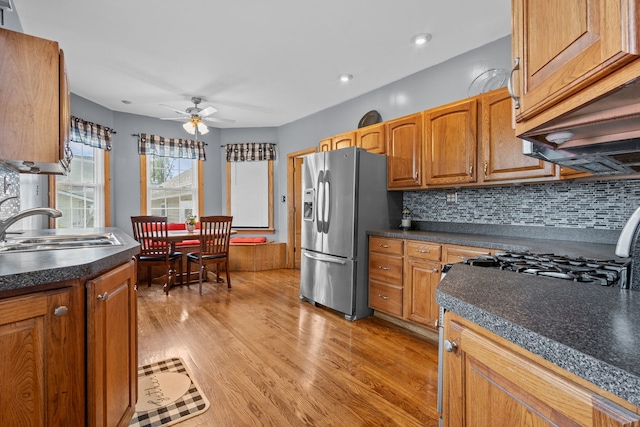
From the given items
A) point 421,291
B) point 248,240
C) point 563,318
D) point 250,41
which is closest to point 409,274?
point 421,291

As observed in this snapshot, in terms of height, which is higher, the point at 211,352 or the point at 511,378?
the point at 511,378

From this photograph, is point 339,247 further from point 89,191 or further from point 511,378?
point 89,191

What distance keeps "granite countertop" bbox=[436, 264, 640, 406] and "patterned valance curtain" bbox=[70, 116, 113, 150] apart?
4785 millimetres

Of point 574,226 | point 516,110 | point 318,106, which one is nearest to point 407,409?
point 516,110

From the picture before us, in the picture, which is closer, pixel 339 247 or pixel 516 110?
pixel 516 110

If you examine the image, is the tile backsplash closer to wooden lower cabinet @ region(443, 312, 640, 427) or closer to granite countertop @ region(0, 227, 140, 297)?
granite countertop @ region(0, 227, 140, 297)

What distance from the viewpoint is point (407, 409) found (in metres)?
1.74

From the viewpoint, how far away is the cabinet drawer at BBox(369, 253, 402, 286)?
114 inches

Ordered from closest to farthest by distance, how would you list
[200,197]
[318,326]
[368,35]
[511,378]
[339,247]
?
[511,378], [368,35], [318,326], [339,247], [200,197]

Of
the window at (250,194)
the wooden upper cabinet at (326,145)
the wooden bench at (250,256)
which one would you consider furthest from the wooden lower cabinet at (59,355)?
the window at (250,194)

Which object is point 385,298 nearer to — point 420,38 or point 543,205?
point 543,205

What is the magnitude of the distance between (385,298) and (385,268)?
29 centimetres

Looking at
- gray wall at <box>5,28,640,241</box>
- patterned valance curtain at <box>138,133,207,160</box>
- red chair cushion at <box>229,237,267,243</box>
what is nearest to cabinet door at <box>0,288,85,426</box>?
gray wall at <box>5,28,640,241</box>

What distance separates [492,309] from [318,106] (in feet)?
14.4
